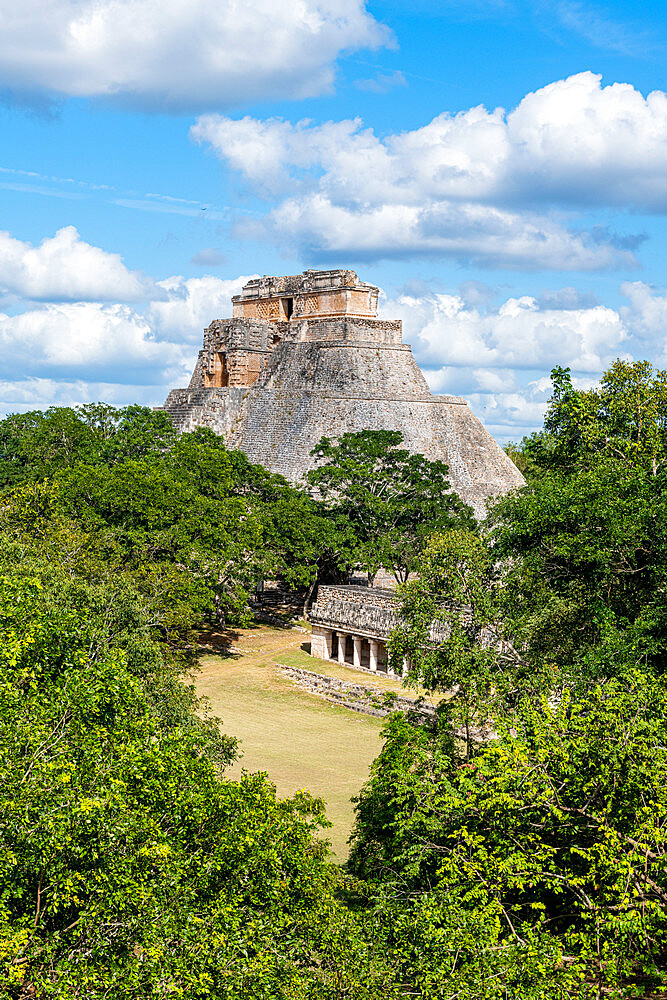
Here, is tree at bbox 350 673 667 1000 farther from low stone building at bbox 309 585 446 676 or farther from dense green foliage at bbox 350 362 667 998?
low stone building at bbox 309 585 446 676

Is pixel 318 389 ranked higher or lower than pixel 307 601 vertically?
higher

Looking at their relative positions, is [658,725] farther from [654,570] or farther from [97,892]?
[97,892]

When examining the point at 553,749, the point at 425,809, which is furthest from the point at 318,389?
the point at 553,749

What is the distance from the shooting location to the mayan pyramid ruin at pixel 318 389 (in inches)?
1565

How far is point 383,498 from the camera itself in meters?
34.5

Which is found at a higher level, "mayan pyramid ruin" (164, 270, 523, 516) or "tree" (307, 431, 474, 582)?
"mayan pyramid ruin" (164, 270, 523, 516)

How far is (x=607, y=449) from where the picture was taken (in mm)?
16250

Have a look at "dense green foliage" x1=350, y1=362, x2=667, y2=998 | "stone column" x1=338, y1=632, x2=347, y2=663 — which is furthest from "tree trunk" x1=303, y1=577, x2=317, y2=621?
"dense green foliage" x1=350, y1=362, x2=667, y2=998

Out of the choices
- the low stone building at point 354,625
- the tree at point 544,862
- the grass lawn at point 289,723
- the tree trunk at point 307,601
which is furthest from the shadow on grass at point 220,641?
the tree at point 544,862

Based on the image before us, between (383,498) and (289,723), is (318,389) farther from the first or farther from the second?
(289,723)

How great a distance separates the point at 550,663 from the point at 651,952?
7.47 meters

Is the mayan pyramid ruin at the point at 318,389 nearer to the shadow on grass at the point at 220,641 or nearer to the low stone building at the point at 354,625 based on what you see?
the shadow on grass at the point at 220,641

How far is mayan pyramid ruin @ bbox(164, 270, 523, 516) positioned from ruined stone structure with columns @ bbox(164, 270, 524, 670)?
0.05 meters

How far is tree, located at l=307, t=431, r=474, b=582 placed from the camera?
32.4 m
